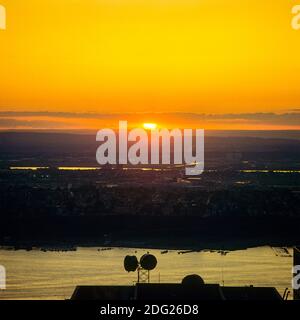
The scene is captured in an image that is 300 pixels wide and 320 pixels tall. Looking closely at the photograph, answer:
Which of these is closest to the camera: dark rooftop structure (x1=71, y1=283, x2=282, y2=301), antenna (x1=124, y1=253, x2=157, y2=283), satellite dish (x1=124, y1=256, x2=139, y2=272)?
dark rooftop structure (x1=71, y1=283, x2=282, y2=301)

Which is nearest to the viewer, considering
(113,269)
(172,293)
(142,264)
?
(172,293)

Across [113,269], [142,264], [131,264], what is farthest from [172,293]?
[113,269]

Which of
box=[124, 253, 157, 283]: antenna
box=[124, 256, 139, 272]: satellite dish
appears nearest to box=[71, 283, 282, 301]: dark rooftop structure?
box=[124, 253, 157, 283]: antenna

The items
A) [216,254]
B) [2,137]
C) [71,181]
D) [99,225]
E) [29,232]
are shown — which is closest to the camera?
[216,254]

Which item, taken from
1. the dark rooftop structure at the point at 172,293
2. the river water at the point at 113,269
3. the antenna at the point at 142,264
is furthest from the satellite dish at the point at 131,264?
the dark rooftop structure at the point at 172,293

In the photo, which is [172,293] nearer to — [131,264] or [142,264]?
[142,264]

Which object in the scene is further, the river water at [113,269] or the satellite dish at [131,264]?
the river water at [113,269]

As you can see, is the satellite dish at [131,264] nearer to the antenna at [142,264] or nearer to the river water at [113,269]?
the antenna at [142,264]

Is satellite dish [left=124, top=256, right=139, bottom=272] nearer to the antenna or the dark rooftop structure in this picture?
the antenna

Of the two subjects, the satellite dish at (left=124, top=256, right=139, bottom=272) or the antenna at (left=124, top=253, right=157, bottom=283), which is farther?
the satellite dish at (left=124, top=256, right=139, bottom=272)
